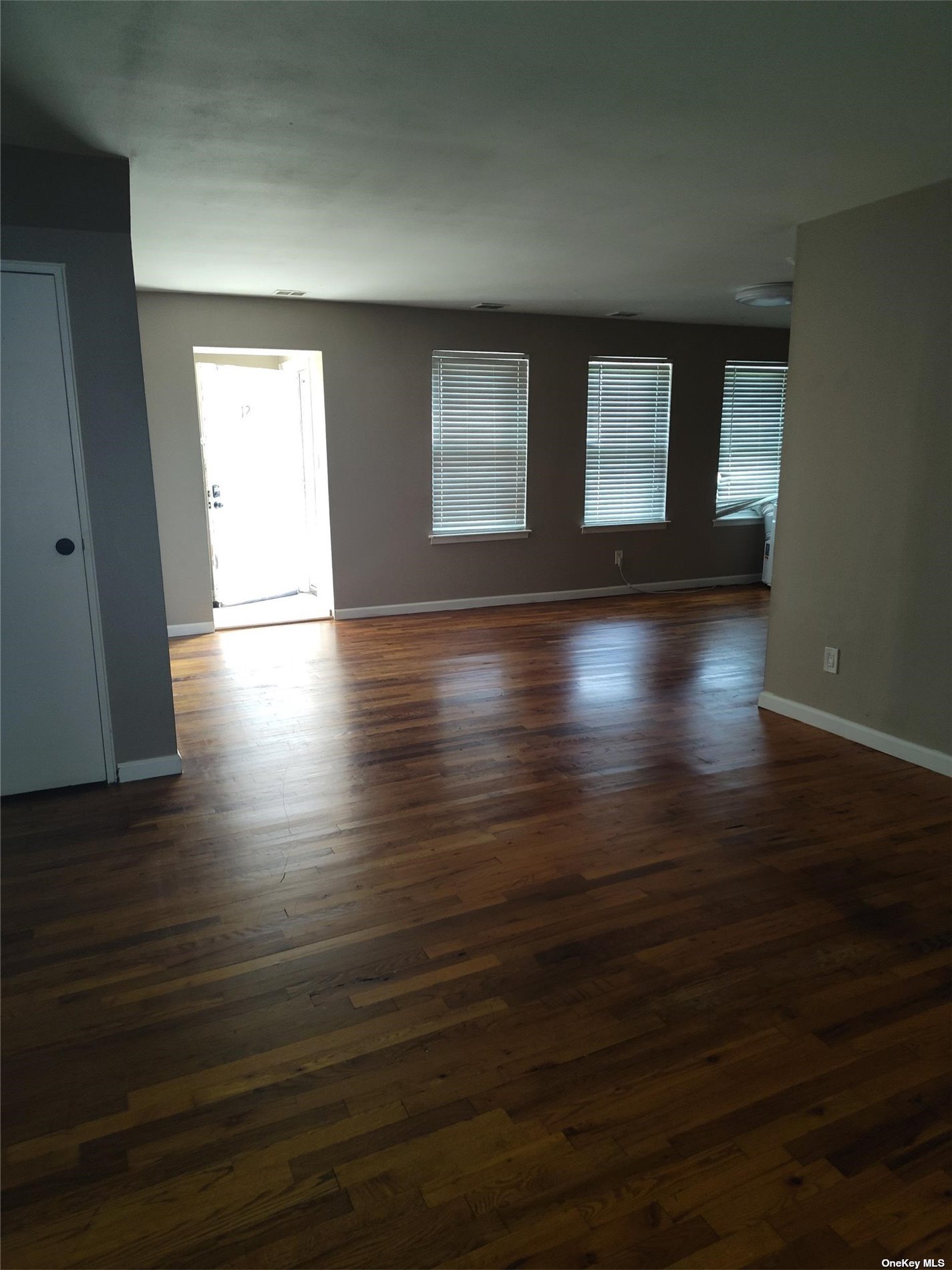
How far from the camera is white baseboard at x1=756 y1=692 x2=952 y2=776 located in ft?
→ 11.8

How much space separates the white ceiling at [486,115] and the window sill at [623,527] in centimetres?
343

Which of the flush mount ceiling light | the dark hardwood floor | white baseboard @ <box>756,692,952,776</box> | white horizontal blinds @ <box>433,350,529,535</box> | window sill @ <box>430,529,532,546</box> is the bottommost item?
the dark hardwood floor

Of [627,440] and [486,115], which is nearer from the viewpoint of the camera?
[486,115]

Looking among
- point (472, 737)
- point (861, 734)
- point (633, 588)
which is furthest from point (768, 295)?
point (472, 737)

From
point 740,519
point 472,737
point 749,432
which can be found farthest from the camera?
point 740,519

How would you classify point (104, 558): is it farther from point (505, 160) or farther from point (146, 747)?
point (505, 160)

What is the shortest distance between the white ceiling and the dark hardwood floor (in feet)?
8.15

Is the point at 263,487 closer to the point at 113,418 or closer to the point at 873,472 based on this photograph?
the point at 113,418

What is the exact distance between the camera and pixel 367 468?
6691mm

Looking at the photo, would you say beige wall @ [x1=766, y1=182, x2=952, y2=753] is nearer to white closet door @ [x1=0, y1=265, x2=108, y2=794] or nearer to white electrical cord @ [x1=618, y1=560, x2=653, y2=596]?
Result: white closet door @ [x1=0, y1=265, x2=108, y2=794]

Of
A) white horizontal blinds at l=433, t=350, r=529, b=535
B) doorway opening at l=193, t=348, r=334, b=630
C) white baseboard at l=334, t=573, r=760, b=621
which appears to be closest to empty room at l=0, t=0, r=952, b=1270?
white horizontal blinds at l=433, t=350, r=529, b=535

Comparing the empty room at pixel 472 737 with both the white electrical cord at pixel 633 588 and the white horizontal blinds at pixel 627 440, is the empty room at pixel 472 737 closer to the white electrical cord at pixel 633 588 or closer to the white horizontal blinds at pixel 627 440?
the white horizontal blinds at pixel 627 440

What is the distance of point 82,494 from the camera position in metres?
3.29

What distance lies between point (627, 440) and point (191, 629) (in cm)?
434
